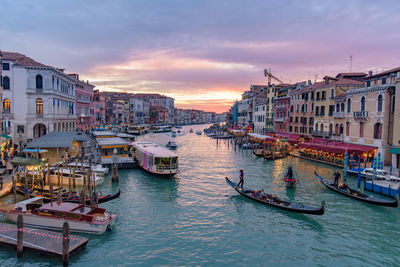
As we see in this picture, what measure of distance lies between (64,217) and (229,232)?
7733 millimetres

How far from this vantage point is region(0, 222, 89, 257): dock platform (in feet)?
37.3

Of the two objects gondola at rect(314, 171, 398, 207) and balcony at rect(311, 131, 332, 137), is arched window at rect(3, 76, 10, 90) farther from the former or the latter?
balcony at rect(311, 131, 332, 137)

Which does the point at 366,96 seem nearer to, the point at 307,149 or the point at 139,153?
the point at 307,149

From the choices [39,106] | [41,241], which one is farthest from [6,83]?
[41,241]

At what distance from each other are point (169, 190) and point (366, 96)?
71.3ft

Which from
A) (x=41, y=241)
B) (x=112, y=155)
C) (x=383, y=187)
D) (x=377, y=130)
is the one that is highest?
(x=377, y=130)

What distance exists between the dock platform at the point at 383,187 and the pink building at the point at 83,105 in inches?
1928

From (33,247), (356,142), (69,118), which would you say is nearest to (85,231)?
(33,247)

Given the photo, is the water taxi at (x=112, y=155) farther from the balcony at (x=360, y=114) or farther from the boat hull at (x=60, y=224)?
the balcony at (x=360, y=114)

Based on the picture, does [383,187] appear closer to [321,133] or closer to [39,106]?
[321,133]

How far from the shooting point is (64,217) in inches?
533

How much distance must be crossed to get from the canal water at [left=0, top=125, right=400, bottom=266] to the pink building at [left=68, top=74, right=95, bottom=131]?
38.4 metres

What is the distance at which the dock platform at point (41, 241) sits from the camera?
37.3 ft

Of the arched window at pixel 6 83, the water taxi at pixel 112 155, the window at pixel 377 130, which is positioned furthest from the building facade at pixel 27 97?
the window at pixel 377 130
